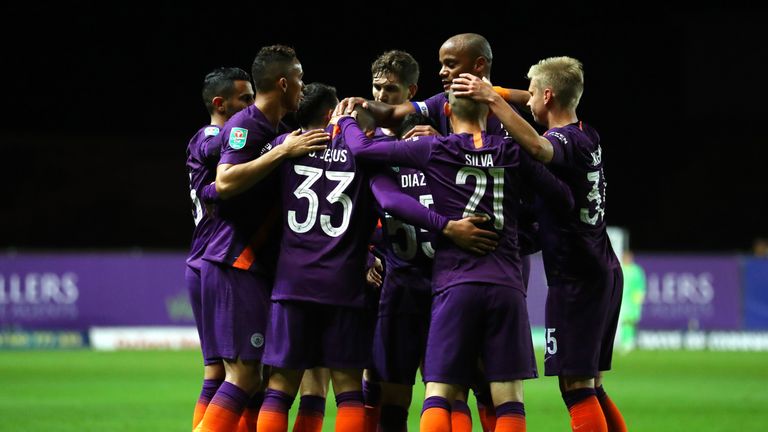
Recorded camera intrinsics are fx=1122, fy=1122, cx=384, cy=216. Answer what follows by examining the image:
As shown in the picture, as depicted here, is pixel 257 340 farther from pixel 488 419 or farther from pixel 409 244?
pixel 488 419

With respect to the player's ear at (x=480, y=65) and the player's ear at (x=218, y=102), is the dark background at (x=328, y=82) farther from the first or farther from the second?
the player's ear at (x=480, y=65)

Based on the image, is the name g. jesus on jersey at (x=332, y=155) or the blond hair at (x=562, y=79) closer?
the name g. jesus on jersey at (x=332, y=155)

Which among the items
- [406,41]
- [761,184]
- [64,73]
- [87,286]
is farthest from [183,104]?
[761,184]

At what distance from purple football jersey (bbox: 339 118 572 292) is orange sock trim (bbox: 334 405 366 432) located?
2.78 feet

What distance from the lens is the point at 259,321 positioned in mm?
6574

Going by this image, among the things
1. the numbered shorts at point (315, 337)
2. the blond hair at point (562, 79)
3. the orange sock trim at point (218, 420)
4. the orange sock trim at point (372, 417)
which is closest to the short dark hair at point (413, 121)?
the blond hair at point (562, 79)

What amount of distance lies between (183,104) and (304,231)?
24669 mm

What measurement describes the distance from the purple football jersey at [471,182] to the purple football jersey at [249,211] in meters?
0.68

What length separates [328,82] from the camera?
94.4 ft

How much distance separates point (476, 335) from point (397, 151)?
108 centimetres

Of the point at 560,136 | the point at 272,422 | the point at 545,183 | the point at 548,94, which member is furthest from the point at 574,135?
the point at 272,422

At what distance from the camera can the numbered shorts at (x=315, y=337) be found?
6246 mm

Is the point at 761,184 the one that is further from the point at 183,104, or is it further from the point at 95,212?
the point at 95,212

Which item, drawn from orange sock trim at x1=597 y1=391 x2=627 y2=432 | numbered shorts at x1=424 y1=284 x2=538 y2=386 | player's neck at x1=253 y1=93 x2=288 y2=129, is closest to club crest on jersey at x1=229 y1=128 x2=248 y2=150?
player's neck at x1=253 y1=93 x2=288 y2=129
